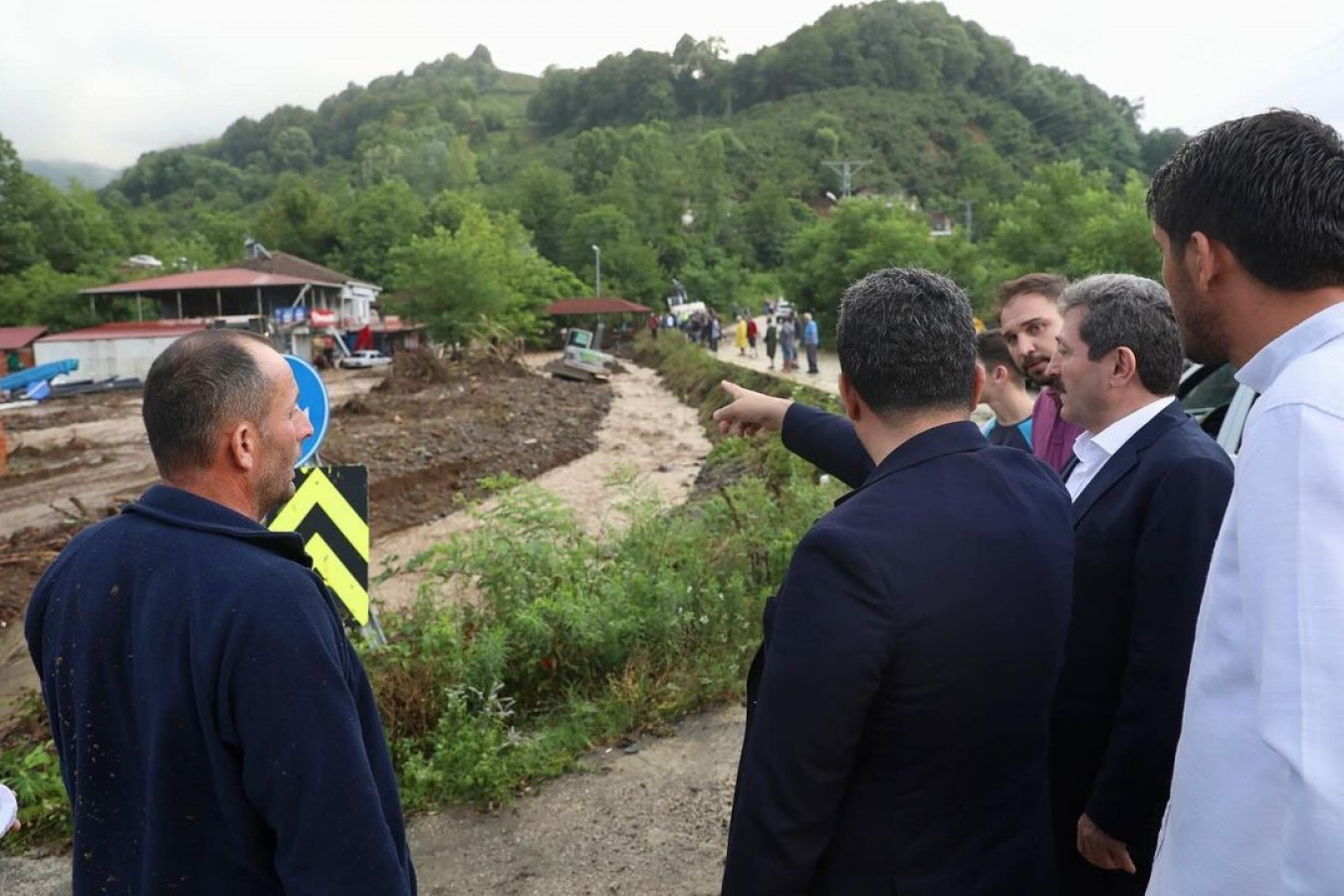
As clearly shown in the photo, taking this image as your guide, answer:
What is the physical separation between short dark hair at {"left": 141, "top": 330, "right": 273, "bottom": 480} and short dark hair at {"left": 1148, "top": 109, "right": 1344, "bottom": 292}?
174 cm

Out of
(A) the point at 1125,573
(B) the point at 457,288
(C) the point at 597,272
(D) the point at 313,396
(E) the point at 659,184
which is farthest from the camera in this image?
Result: (E) the point at 659,184

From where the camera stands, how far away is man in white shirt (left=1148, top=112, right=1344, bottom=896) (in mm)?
1105

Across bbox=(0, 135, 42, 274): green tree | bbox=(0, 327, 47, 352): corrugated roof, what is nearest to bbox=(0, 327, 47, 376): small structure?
bbox=(0, 327, 47, 352): corrugated roof

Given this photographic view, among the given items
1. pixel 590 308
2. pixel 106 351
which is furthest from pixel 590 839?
pixel 590 308

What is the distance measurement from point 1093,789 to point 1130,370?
1.06 m

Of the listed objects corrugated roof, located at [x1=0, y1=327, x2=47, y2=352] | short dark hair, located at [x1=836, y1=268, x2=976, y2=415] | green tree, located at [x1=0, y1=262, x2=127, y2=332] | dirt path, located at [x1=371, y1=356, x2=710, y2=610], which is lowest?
dirt path, located at [x1=371, y1=356, x2=710, y2=610]

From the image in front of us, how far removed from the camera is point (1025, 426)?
3.89m

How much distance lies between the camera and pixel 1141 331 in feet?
7.95

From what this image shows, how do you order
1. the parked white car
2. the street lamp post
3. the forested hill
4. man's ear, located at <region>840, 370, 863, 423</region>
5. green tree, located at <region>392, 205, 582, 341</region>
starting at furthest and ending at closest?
the forested hill → the street lamp post → green tree, located at <region>392, 205, 582, 341</region> → the parked white car → man's ear, located at <region>840, 370, 863, 423</region>

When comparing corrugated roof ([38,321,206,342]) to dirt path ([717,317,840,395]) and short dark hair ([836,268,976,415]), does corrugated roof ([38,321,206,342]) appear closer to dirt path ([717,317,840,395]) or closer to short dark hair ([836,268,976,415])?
dirt path ([717,317,840,395])

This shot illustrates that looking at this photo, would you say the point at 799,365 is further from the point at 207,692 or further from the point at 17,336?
the point at 17,336

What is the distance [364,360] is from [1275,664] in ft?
149

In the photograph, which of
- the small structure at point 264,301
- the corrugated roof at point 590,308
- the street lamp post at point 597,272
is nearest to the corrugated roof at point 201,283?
the small structure at point 264,301

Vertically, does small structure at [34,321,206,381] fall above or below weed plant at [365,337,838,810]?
below
